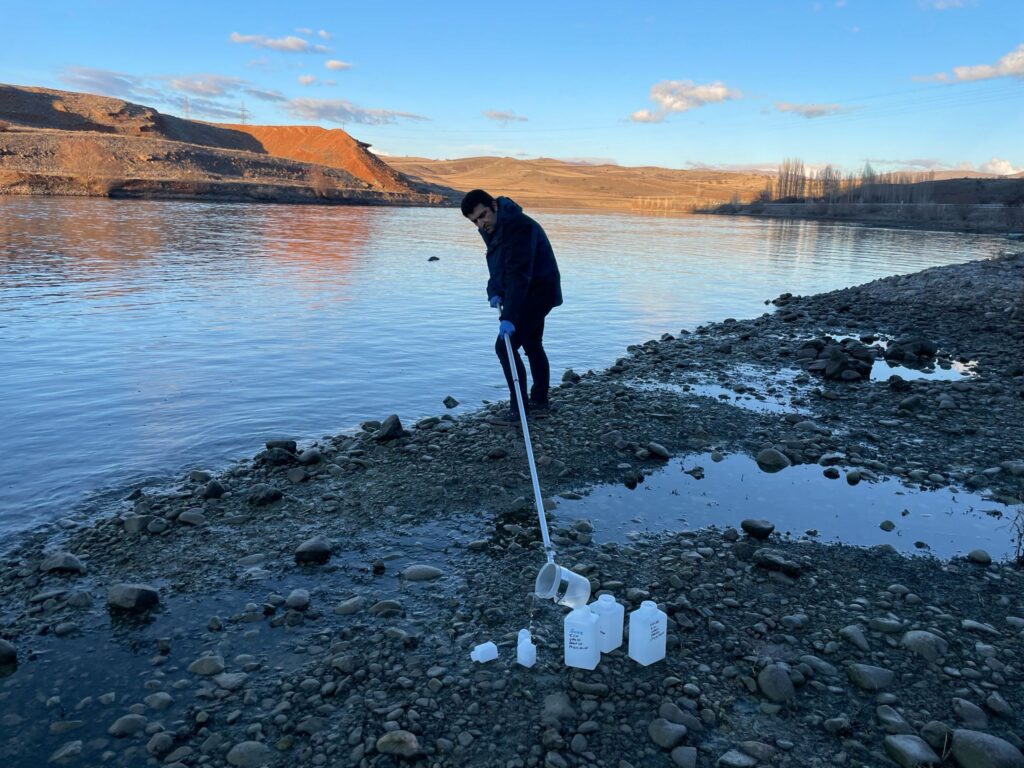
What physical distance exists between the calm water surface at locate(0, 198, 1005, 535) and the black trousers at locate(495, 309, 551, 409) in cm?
181

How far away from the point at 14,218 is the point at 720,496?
147 feet

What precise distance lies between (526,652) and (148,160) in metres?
106

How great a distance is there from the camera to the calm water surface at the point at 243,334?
8.36 meters

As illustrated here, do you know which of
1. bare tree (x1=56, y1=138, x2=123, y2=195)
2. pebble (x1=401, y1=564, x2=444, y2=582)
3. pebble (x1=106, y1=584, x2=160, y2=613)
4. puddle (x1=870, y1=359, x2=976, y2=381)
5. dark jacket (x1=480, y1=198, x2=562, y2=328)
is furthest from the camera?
bare tree (x1=56, y1=138, x2=123, y2=195)

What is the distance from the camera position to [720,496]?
6.79 meters

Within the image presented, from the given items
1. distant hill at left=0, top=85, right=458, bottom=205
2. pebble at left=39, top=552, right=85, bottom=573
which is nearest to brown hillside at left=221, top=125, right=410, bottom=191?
distant hill at left=0, top=85, right=458, bottom=205

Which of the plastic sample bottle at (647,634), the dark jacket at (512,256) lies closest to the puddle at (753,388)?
the dark jacket at (512,256)

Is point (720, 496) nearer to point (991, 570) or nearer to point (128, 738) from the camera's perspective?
point (991, 570)

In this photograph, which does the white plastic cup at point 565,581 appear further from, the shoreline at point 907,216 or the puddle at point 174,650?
the shoreline at point 907,216

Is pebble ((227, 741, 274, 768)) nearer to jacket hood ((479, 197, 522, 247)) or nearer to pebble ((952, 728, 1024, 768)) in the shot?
pebble ((952, 728, 1024, 768))

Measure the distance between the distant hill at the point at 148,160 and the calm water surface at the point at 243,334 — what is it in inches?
1883

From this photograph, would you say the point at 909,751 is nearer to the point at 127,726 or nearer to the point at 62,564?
the point at 127,726

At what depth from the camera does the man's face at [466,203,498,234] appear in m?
7.46

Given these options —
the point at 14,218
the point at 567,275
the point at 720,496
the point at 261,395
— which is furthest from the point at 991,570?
the point at 14,218
